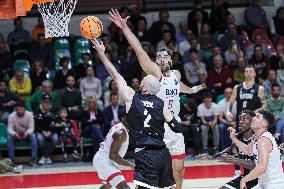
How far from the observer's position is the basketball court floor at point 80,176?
1265 centimetres

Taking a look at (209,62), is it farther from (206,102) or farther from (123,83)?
(123,83)

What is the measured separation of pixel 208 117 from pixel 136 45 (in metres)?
6.54

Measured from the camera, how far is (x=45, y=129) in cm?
1506

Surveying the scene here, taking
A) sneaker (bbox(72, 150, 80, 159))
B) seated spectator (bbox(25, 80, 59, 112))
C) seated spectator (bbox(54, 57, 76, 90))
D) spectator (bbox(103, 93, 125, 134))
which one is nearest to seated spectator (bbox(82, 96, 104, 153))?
spectator (bbox(103, 93, 125, 134))

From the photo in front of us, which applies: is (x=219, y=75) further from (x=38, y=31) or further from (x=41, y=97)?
(x=38, y=31)

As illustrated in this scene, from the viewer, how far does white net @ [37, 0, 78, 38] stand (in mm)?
10867

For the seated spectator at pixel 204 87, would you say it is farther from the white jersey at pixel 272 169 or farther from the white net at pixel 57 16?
the white jersey at pixel 272 169

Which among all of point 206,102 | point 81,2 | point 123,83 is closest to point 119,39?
point 81,2

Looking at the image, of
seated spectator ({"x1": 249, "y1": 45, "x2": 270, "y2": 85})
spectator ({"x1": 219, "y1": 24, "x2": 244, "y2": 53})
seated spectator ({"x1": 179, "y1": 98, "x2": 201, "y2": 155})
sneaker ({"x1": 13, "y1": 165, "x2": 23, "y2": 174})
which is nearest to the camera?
sneaker ({"x1": 13, "y1": 165, "x2": 23, "y2": 174})

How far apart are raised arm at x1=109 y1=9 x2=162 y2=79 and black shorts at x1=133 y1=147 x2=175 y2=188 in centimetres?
130

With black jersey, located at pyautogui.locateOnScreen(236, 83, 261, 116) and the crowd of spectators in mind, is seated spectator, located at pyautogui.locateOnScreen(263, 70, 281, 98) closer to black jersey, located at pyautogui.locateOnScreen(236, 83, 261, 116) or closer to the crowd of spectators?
the crowd of spectators

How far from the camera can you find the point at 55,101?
15500 millimetres

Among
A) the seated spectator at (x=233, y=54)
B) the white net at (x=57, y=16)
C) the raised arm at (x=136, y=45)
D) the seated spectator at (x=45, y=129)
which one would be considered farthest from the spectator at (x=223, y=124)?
the raised arm at (x=136, y=45)

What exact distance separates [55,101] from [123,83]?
720 cm
